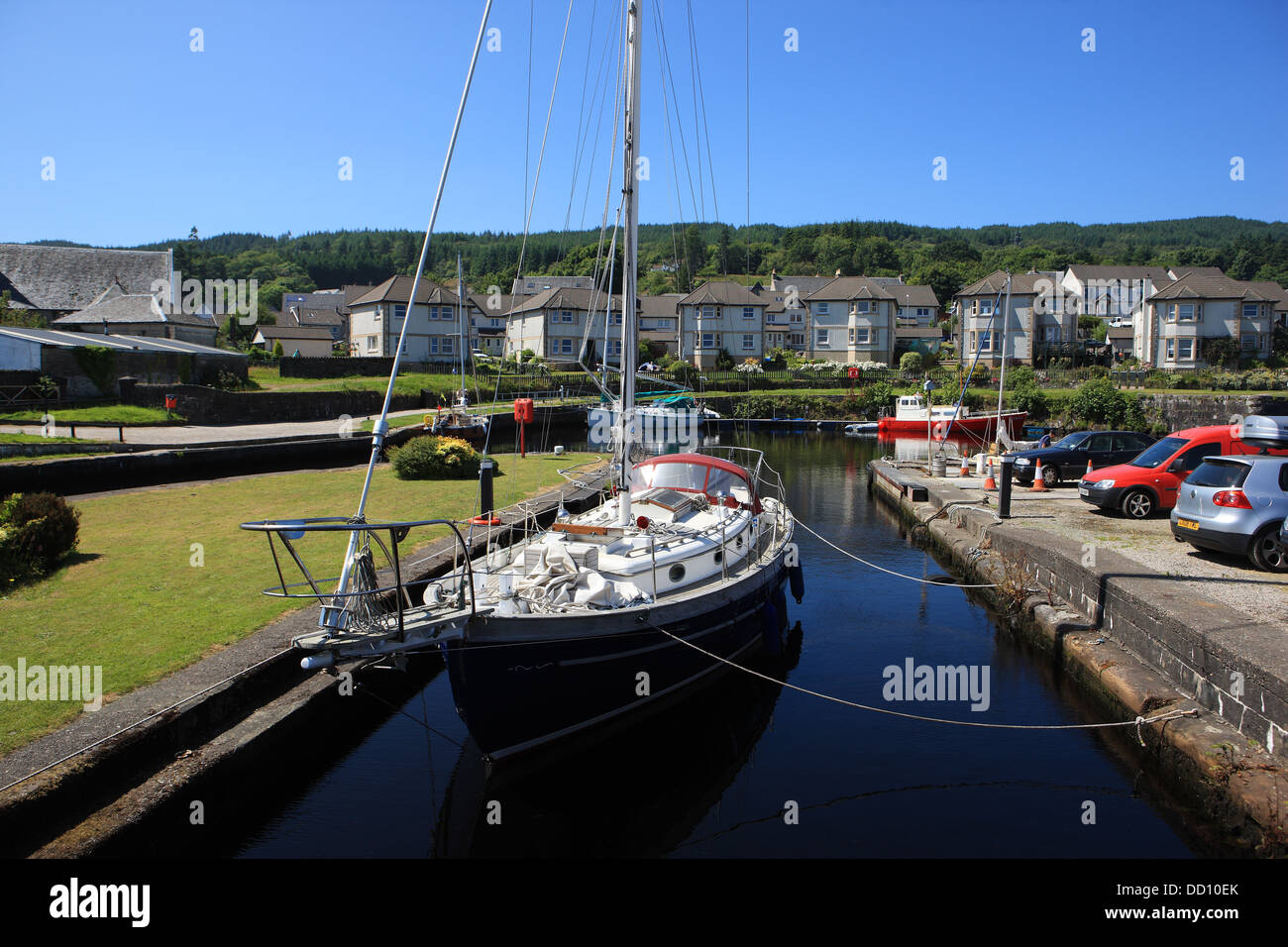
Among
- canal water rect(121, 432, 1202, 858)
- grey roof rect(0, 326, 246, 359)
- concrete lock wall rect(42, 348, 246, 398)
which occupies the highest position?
grey roof rect(0, 326, 246, 359)

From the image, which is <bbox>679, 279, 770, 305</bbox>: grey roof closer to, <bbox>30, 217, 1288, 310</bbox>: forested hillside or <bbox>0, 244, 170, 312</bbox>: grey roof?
<bbox>30, 217, 1288, 310</bbox>: forested hillside

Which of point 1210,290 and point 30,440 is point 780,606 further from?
point 1210,290

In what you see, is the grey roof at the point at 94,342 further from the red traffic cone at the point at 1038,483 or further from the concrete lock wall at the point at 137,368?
the red traffic cone at the point at 1038,483

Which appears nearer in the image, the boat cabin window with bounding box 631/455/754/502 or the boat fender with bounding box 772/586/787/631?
the boat fender with bounding box 772/586/787/631

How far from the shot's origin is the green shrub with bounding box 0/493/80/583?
12.5 meters

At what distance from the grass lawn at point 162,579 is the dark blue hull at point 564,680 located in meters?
3.73

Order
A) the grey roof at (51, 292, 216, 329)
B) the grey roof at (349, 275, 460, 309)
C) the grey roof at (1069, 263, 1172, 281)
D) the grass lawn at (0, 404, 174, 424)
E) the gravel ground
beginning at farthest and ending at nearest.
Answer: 1. the grey roof at (1069, 263, 1172, 281)
2. the grey roof at (349, 275, 460, 309)
3. the grey roof at (51, 292, 216, 329)
4. the grass lawn at (0, 404, 174, 424)
5. the gravel ground

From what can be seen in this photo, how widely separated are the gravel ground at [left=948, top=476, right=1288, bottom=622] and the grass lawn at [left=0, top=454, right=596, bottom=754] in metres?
13.3

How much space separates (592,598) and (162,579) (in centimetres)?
761

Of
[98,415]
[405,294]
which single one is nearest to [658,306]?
[405,294]

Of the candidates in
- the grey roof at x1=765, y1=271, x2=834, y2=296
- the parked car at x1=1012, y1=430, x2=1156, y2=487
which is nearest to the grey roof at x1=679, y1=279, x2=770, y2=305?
the grey roof at x1=765, y1=271, x2=834, y2=296

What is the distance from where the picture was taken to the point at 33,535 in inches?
505

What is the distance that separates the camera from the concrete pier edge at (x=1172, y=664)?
7.96 m
